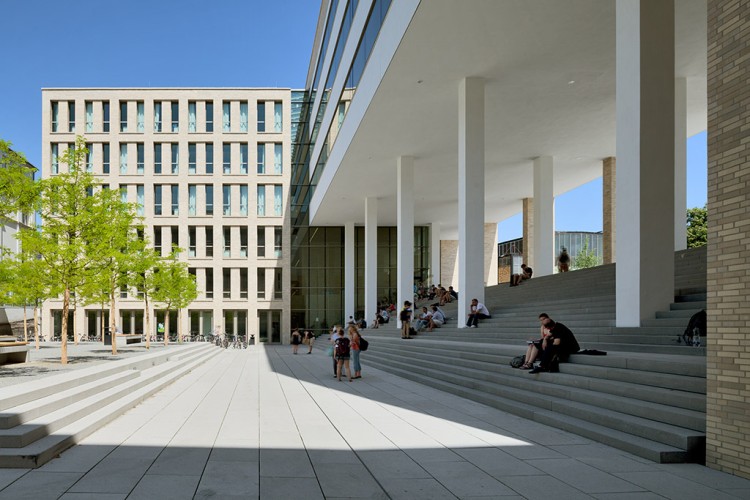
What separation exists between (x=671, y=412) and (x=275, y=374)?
1482 centimetres

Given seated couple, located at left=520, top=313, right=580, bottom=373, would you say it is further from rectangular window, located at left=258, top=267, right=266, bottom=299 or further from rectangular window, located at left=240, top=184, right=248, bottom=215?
rectangular window, located at left=240, top=184, right=248, bottom=215

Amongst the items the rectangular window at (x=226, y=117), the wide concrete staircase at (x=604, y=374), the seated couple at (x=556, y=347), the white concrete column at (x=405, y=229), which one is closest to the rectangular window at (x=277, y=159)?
the rectangular window at (x=226, y=117)

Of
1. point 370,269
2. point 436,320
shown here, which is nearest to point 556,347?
point 436,320

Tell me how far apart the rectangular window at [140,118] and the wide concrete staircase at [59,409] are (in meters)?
40.0

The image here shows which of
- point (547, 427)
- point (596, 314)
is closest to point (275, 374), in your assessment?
point (596, 314)

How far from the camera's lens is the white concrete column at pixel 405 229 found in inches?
1105

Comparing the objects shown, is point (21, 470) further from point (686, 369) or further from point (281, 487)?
point (686, 369)

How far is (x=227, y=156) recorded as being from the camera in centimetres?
5056

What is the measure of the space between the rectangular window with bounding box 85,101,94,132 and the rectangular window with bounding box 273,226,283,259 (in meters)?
17.1

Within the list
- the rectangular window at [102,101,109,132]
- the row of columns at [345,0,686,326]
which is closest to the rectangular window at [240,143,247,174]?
the rectangular window at [102,101,109,132]

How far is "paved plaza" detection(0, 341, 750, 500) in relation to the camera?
600 cm

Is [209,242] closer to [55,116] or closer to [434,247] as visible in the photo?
[55,116]

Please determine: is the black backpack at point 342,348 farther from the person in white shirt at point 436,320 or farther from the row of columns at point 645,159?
the row of columns at point 645,159

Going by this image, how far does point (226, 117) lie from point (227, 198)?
660cm
